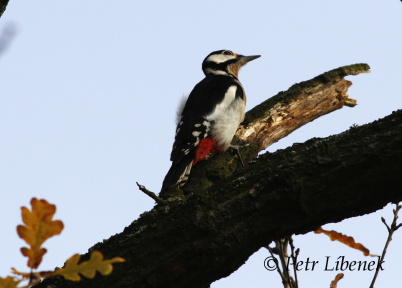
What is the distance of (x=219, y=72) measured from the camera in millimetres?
6836

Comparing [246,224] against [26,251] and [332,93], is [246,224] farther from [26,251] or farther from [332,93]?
[332,93]

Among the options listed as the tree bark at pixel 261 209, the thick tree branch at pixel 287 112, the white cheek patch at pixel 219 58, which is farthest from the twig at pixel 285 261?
the white cheek patch at pixel 219 58

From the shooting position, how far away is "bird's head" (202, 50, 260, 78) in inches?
274

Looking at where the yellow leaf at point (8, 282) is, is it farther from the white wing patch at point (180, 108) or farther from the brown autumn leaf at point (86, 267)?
the white wing patch at point (180, 108)

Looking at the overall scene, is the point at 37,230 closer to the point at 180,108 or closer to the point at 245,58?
the point at 180,108

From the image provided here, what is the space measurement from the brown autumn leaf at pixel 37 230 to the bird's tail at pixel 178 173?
10.4 feet

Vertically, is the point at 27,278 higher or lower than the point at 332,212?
lower

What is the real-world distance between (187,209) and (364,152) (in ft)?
1.94

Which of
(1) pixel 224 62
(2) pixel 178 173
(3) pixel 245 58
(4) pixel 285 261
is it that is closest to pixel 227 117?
(2) pixel 178 173

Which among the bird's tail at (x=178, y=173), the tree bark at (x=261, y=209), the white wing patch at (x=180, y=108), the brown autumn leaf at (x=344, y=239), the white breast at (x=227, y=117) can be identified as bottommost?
the brown autumn leaf at (x=344, y=239)

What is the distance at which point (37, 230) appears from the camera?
1.08 meters

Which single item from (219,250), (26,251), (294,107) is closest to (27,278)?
(26,251)

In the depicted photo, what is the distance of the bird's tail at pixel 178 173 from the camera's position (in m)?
4.35

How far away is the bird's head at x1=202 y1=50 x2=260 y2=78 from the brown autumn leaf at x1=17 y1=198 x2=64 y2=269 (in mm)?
5869
